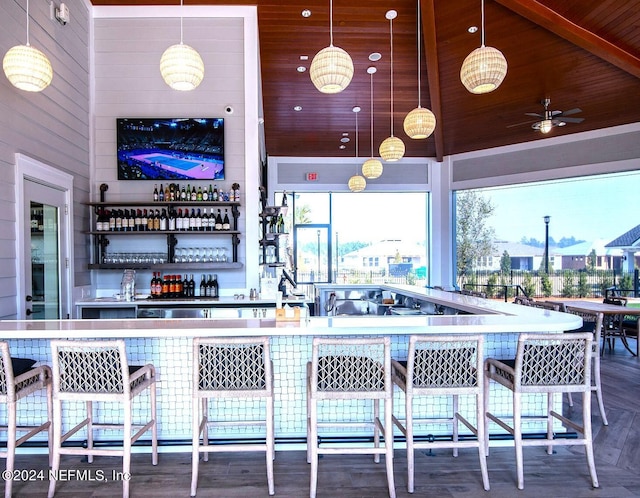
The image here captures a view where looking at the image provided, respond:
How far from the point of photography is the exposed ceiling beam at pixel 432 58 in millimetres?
6152

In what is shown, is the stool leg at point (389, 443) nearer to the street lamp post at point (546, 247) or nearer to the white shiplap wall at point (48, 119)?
the white shiplap wall at point (48, 119)

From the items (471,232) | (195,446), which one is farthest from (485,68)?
(471,232)

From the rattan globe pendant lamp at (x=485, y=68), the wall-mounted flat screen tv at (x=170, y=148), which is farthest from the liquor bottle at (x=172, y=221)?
the rattan globe pendant lamp at (x=485, y=68)

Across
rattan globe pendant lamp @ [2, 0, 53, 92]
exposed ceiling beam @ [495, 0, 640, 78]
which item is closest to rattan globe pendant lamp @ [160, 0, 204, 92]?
rattan globe pendant lamp @ [2, 0, 53, 92]

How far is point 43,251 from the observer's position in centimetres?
433

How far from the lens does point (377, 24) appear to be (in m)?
6.32

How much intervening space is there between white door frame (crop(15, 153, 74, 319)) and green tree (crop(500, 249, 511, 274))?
832 cm

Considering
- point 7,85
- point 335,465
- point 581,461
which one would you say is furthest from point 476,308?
point 7,85

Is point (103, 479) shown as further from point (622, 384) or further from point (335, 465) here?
point (622, 384)

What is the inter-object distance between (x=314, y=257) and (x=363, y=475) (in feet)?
24.7

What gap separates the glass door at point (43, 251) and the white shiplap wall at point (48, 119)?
0.21 meters

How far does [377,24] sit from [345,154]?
3.55m

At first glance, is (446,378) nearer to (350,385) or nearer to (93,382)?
(350,385)

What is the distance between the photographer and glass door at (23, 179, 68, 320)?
13.1ft
